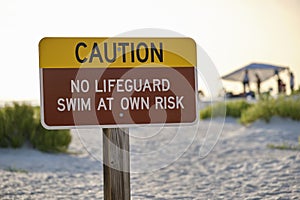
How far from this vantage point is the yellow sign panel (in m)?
3.52

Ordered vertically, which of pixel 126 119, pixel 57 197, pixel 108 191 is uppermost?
pixel 126 119

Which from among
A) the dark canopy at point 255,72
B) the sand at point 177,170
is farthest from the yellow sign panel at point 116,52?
the dark canopy at point 255,72

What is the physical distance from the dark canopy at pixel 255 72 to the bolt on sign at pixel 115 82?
74.2ft

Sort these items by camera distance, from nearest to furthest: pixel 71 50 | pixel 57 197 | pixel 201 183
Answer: pixel 71 50 < pixel 57 197 < pixel 201 183

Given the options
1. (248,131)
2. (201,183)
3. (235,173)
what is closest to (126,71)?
(201,183)

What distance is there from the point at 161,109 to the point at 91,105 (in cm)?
42

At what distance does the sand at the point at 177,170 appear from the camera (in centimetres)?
686

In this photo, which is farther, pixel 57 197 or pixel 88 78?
pixel 57 197

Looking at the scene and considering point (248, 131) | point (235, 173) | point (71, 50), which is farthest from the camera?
point (248, 131)

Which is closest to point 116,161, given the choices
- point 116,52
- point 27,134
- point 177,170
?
point 116,52

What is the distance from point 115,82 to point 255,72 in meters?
24.0

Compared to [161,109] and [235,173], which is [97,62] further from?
[235,173]

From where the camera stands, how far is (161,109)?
11.7ft

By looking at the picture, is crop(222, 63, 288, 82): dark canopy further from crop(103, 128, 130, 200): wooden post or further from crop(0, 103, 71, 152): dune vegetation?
crop(103, 128, 130, 200): wooden post
